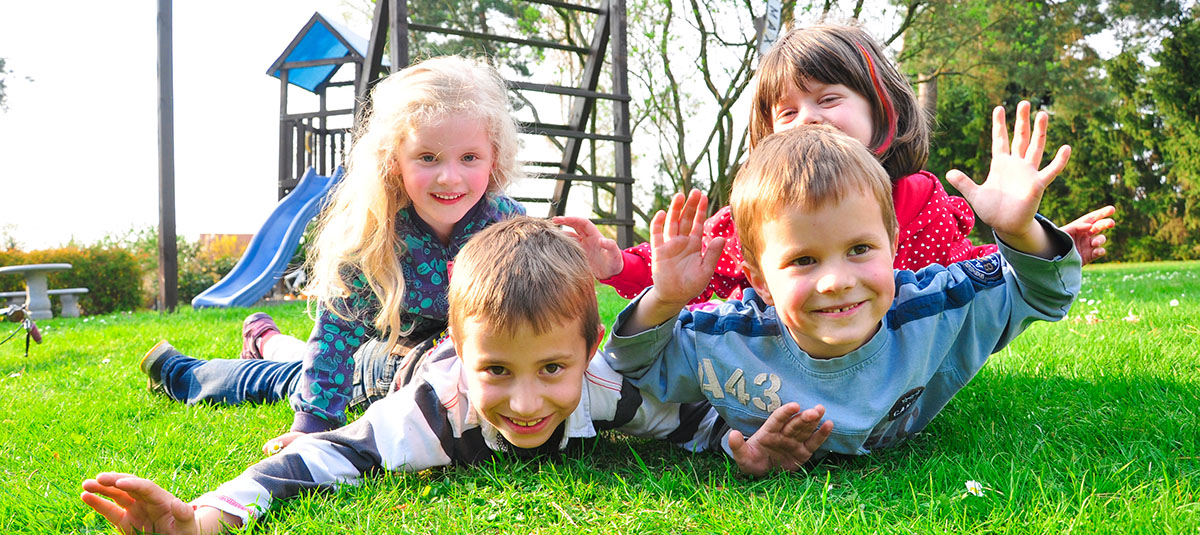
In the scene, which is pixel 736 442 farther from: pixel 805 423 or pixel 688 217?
pixel 688 217

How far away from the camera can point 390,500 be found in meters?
1.78

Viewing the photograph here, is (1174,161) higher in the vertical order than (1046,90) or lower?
lower

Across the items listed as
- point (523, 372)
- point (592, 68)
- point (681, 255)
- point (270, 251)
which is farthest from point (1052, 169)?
point (270, 251)

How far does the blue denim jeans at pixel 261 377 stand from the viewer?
256cm

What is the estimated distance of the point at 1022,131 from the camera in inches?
66.7

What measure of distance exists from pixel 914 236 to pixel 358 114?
8.54 ft

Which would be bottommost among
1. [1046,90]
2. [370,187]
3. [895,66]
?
[370,187]

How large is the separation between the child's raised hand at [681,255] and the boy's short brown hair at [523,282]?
0.19m

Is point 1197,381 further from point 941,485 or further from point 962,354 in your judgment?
point 941,485

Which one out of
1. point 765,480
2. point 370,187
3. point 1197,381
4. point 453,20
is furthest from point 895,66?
point 453,20

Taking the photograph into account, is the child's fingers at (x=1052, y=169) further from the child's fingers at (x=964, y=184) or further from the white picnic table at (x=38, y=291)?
the white picnic table at (x=38, y=291)

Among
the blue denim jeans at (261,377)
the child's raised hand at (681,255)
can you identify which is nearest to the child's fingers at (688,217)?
the child's raised hand at (681,255)

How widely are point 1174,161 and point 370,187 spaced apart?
1967 centimetres

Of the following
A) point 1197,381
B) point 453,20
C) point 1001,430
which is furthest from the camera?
point 453,20
